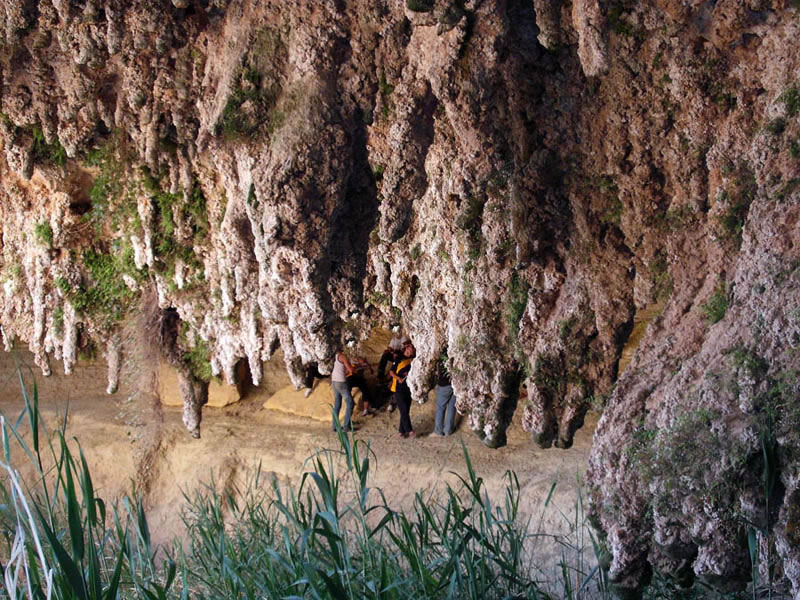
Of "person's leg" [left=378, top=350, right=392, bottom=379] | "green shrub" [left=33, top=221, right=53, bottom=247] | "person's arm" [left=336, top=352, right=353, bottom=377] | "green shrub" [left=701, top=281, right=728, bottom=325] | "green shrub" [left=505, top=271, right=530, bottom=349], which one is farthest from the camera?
"person's leg" [left=378, top=350, right=392, bottom=379]

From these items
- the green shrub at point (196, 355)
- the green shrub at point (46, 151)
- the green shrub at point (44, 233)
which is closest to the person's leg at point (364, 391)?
the green shrub at point (196, 355)

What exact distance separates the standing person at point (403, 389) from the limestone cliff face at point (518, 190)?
77.8 inches

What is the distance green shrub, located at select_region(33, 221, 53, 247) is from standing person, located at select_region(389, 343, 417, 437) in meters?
2.85

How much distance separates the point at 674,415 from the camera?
8.30 feet

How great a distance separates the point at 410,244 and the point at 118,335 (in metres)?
3.28

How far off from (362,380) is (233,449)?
1394mm

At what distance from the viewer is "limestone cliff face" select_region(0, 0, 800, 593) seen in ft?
8.14

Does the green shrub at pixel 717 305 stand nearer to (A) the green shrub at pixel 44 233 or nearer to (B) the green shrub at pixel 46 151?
(B) the green shrub at pixel 46 151

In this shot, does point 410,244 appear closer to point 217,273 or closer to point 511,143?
point 511,143

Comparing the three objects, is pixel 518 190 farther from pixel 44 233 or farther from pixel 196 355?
pixel 44 233

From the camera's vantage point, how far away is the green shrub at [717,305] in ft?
9.58

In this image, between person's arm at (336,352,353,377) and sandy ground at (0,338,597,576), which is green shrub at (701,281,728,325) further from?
person's arm at (336,352,353,377)

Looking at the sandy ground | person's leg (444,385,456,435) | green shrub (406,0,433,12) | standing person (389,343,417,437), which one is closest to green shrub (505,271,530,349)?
green shrub (406,0,433,12)

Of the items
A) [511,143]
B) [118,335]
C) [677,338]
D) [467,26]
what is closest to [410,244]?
[511,143]
